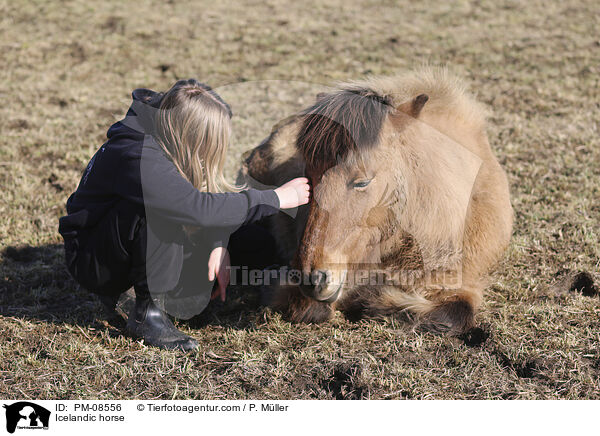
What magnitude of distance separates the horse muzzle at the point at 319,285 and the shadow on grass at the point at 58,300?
2.55 ft

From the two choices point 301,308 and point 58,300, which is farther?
point 58,300

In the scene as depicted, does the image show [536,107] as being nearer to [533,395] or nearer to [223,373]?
[533,395]

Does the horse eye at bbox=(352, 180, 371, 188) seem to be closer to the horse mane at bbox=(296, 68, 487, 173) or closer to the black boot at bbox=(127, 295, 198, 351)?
the horse mane at bbox=(296, 68, 487, 173)

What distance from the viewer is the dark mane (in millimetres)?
2719

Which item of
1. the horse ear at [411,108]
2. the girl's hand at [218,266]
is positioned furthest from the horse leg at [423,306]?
the horse ear at [411,108]

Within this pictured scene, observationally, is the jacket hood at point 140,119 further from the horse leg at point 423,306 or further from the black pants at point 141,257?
the horse leg at point 423,306

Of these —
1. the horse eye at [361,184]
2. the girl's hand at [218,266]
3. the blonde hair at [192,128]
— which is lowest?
the girl's hand at [218,266]

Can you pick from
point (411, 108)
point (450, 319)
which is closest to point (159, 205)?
point (411, 108)

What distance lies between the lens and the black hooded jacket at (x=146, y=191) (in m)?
2.82

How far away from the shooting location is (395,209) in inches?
119
